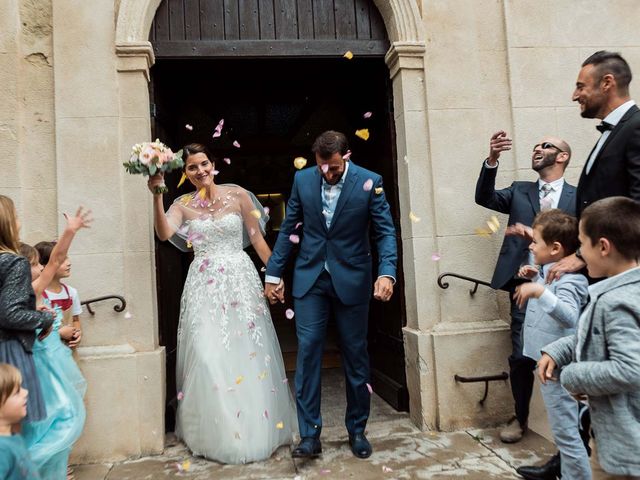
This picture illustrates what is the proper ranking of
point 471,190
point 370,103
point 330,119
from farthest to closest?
point 330,119 < point 370,103 < point 471,190

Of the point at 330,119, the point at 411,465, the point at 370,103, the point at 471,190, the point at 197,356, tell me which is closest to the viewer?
the point at 411,465

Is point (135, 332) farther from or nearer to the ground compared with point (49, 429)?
farther from the ground

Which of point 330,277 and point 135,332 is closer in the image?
point 330,277

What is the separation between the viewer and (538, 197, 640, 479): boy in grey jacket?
1.95 m

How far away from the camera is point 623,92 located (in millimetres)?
2951

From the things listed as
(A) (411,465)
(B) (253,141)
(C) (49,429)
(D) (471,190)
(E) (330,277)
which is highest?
(B) (253,141)

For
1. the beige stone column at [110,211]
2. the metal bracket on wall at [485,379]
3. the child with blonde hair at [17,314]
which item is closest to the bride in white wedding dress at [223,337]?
the beige stone column at [110,211]

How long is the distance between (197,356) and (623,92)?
316cm

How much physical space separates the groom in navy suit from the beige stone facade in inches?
28.1

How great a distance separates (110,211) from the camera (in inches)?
163

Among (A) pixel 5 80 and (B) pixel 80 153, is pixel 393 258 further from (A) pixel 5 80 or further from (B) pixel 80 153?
(A) pixel 5 80

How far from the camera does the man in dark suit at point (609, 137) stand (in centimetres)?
275

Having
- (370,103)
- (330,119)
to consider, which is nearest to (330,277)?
(370,103)

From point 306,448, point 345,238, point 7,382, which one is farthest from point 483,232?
point 7,382
